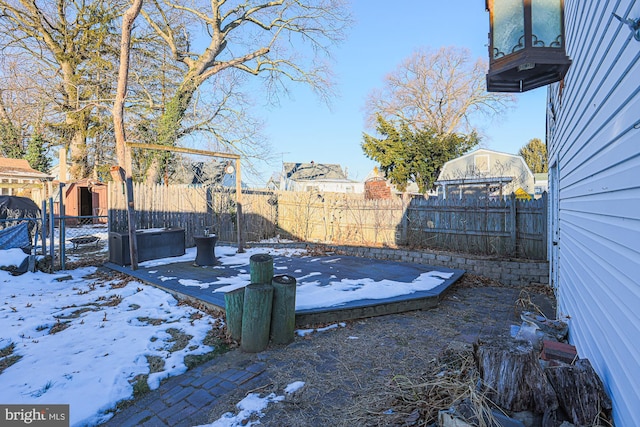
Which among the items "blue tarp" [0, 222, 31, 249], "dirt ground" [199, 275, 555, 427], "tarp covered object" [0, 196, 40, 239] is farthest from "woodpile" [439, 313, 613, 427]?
"tarp covered object" [0, 196, 40, 239]

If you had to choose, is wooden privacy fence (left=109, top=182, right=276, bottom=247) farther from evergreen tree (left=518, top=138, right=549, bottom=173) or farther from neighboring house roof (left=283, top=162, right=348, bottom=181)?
evergreen tree (left=518, top=138, right=549, bottom=173)

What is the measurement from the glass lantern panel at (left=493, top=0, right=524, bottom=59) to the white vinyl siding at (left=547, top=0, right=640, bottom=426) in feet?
1.23

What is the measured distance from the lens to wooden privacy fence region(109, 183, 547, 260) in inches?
281

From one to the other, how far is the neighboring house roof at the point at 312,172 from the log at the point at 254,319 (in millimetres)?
23777

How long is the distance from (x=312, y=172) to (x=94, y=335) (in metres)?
25.0

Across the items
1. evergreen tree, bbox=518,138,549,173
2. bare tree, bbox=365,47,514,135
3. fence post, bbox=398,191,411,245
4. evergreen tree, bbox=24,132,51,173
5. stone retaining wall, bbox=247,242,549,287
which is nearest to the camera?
stone retaining wall, bbox=247,242,549,287

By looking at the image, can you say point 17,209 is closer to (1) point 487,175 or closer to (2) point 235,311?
(2) point 235,311

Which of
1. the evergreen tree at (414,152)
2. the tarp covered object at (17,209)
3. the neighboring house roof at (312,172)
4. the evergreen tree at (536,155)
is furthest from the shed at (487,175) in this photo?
the evergreen tree at (536,155)

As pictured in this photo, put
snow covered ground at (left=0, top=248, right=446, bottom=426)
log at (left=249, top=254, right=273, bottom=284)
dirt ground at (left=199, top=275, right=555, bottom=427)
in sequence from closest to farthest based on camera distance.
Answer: dirt ground at (left=199, top=275, right=555, bottom=427) → snow covered ground at (left=0, top=248, right=446, bottom=426) → log at (left=249, top=254, right=273, bottom=284)

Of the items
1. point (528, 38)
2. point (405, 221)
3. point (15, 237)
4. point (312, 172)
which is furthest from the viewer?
point (312, 172)

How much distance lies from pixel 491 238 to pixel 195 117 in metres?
11.5

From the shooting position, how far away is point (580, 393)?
1.72 meters

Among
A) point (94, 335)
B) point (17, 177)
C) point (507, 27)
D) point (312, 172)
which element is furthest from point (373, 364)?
point (312, 172)

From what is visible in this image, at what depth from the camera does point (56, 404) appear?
2.29 metres
